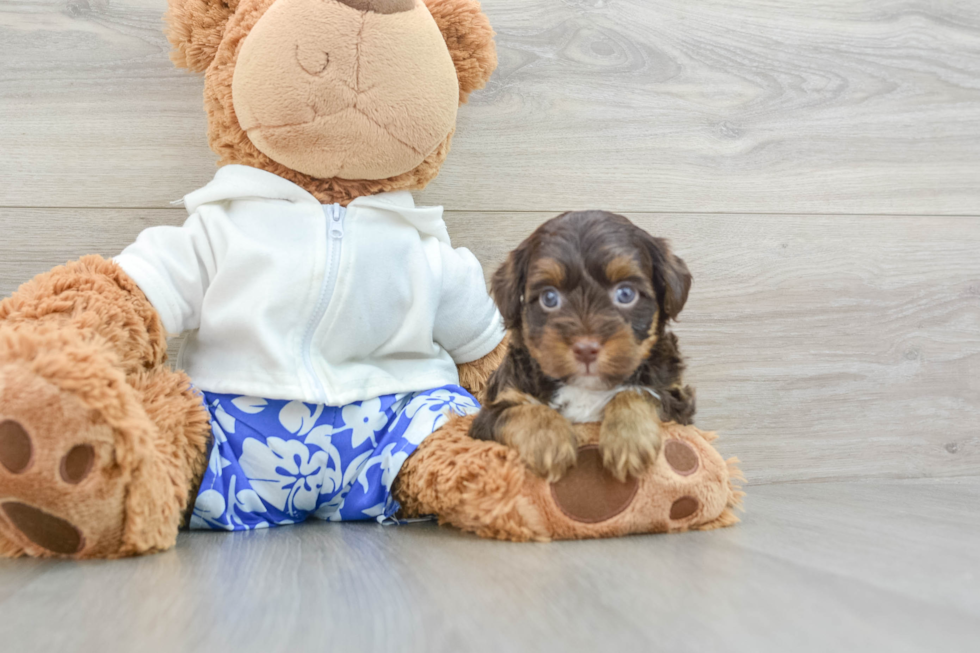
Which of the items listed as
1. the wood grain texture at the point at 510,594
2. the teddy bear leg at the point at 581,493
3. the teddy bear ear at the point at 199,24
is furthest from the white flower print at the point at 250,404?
the teddy bear ear at the point at 199,24

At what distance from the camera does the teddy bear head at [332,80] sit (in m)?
1.44

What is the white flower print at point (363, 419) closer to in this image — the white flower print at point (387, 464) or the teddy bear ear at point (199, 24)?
the white flower print at point (387, 464)

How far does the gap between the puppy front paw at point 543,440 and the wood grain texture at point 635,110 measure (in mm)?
815

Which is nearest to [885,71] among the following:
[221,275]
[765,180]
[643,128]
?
[765,180]

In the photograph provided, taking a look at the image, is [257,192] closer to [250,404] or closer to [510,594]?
[250,404]

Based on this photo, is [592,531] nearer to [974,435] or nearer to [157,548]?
[157,548]

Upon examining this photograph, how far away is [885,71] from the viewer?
220 cm

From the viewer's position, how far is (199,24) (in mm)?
1575

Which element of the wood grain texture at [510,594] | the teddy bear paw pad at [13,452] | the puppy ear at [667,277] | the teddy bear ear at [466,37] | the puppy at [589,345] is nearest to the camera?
the wood grain texture at [510,594]

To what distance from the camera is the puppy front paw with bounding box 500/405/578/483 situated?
1.28 m

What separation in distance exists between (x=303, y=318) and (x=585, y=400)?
1.91 feet

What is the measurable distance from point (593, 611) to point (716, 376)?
131cm

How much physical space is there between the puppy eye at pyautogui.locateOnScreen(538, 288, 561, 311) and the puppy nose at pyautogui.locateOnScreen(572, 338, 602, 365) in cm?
10

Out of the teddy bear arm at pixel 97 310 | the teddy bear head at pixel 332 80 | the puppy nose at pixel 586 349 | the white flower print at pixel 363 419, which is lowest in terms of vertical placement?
the white flower print at pixel 363 419
